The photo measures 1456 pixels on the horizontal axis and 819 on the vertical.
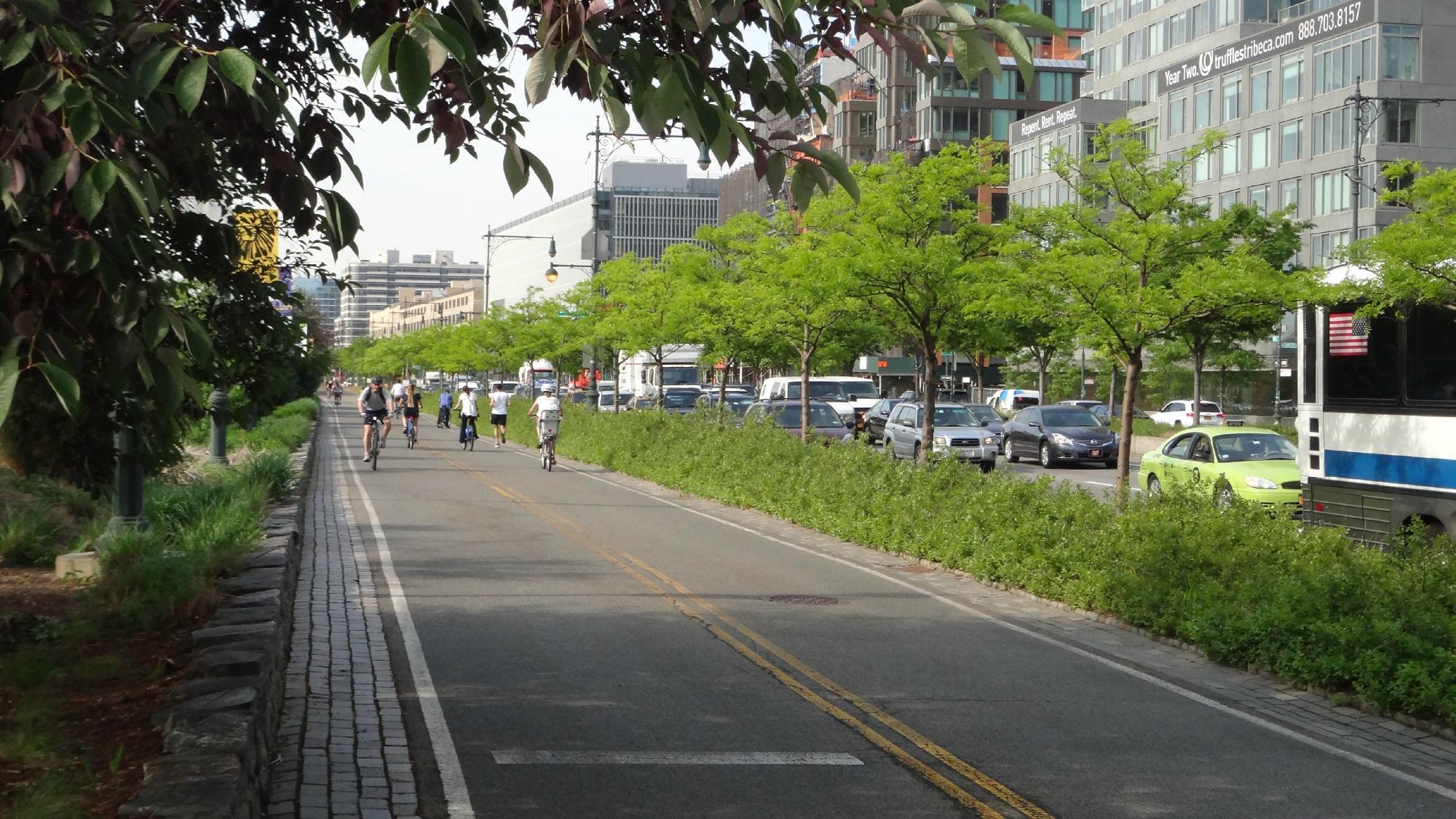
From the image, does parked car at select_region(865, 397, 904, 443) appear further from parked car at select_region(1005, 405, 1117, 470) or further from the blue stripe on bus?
the blue stripe on bus

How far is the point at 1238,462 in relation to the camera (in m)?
22.4

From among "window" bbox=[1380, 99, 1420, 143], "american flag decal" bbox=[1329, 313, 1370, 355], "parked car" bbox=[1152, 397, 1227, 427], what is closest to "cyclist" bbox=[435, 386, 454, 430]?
"parked car" bbox=[1152, 397, 1227, 427]

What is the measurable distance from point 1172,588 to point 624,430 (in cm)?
2143

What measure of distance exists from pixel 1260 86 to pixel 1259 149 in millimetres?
2796

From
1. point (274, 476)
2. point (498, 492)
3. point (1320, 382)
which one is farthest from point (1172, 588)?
point (498, 492)

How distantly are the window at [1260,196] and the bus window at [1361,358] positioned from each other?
52.2 m

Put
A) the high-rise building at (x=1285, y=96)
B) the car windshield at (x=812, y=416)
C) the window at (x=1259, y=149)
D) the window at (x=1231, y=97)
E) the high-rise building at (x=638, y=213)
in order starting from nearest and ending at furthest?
the car windshield at (x=812, y=416), the high-rise building at (x=1285, y=96), the window at (x=1259, y=149), the window at (x=1231, y=97), the high-rise building at (x=638, y=213)

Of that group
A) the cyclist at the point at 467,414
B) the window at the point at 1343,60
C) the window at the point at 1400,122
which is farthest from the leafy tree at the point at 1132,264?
the window at the point at 1343,60

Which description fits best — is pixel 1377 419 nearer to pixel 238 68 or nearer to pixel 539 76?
pixel 539 76

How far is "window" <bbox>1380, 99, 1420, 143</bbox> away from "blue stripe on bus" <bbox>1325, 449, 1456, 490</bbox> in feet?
156

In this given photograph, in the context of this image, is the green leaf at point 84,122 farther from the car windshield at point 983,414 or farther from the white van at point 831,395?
the white van at point 831,395

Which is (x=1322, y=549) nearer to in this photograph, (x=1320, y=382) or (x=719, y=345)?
(x=1320, y=382)

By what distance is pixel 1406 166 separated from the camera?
2045cm

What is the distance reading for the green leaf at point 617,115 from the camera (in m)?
3.97
